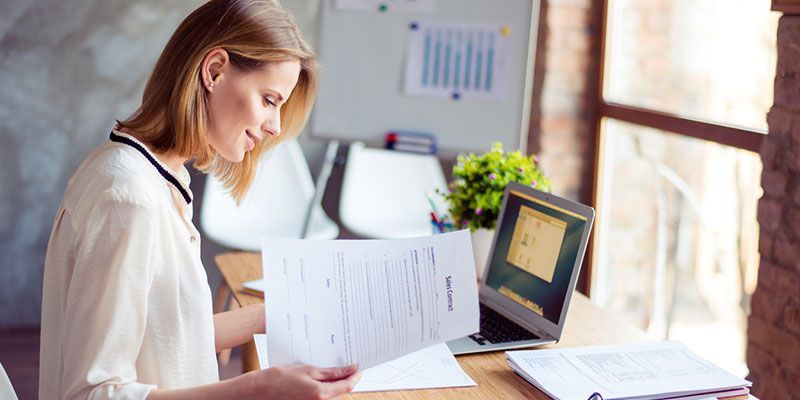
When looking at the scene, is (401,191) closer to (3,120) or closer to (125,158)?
(3,120)

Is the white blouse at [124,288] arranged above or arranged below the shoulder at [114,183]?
below

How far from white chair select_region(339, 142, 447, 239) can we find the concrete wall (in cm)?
94

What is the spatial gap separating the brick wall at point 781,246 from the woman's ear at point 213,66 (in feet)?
5.80


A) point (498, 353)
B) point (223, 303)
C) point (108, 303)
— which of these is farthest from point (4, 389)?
point (223, 303)

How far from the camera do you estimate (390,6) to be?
367cm

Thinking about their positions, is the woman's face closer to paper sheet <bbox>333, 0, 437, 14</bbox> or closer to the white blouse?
the white blouse

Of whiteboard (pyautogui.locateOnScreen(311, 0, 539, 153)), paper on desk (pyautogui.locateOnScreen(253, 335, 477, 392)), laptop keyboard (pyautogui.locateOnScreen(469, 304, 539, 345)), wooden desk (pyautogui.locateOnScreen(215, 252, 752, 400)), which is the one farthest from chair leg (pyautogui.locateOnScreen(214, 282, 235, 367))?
paper on desk (pyautogui.locateOnScreen(253, 335, 477, 392))

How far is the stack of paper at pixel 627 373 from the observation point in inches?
58.5

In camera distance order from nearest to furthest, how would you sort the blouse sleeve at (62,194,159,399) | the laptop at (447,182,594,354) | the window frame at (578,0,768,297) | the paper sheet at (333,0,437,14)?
the blouse sleeve at (62,194,159,399), the laptop at (447,182,594,354), the window frame at (578,0,768,297), the paper sheet at (333,0,437,14)

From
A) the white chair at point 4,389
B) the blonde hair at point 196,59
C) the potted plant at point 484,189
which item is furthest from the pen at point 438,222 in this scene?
the white chair at point 4,389

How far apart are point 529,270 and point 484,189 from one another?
336 millimetres

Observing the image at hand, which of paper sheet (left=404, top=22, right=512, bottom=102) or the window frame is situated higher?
paper sheet (left=404, top=22, right=512, bottom=102)

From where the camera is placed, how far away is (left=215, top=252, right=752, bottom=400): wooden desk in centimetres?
151

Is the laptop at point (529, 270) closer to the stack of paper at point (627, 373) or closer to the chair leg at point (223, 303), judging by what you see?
the stack of paper at point (627, 373)
